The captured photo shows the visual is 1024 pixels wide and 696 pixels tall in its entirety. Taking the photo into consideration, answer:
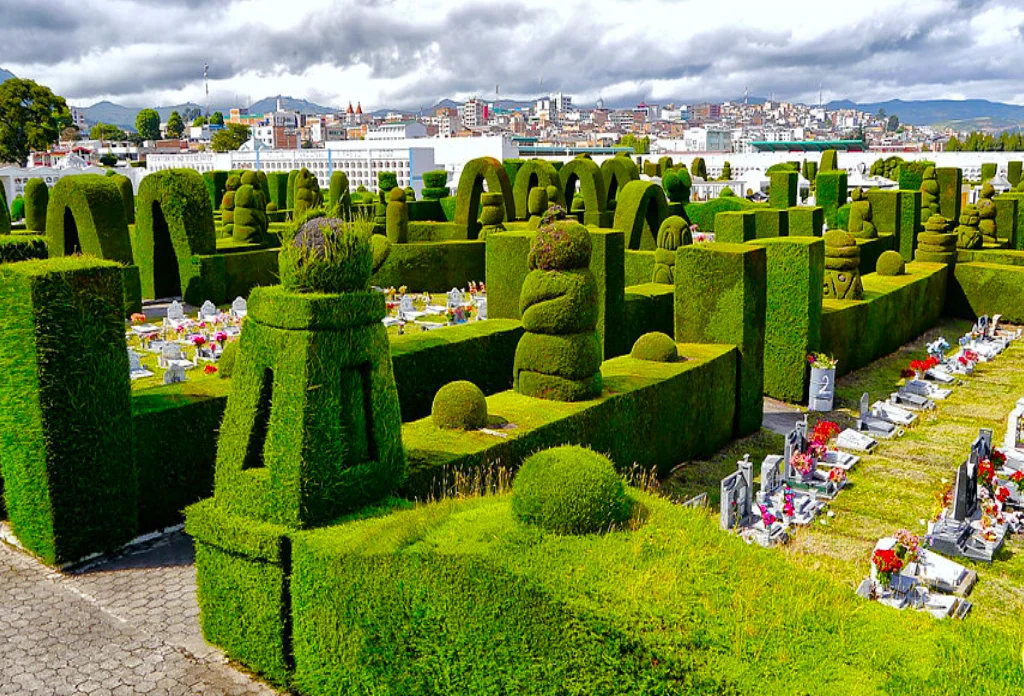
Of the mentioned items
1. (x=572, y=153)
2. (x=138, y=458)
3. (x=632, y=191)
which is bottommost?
(x=138, y=458)

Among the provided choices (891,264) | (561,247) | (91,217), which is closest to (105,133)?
(91,217)

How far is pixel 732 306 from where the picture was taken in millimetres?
15734

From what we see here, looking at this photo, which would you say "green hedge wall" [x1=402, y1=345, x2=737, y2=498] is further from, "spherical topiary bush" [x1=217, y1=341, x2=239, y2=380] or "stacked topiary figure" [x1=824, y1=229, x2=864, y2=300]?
"stacked topiary figure" [x1=824, y1=229, x2=864, y2=300]

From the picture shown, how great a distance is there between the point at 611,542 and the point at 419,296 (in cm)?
2298

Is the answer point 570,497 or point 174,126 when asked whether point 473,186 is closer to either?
point 570,497

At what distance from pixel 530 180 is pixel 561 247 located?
88.8ft

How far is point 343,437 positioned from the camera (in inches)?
297

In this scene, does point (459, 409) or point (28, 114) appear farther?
point (28, 114)

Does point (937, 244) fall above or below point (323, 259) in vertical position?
below

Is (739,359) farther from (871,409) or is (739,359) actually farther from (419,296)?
(419,296)

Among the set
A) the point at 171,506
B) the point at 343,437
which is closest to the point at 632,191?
the point at 171,506

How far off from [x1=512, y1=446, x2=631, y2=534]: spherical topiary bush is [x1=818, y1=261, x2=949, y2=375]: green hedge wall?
13.0 metres

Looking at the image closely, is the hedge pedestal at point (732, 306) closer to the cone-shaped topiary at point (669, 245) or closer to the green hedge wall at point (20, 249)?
the cone-shaped topiary at point (669, 245)

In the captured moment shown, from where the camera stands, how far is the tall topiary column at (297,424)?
7312 millimetres
